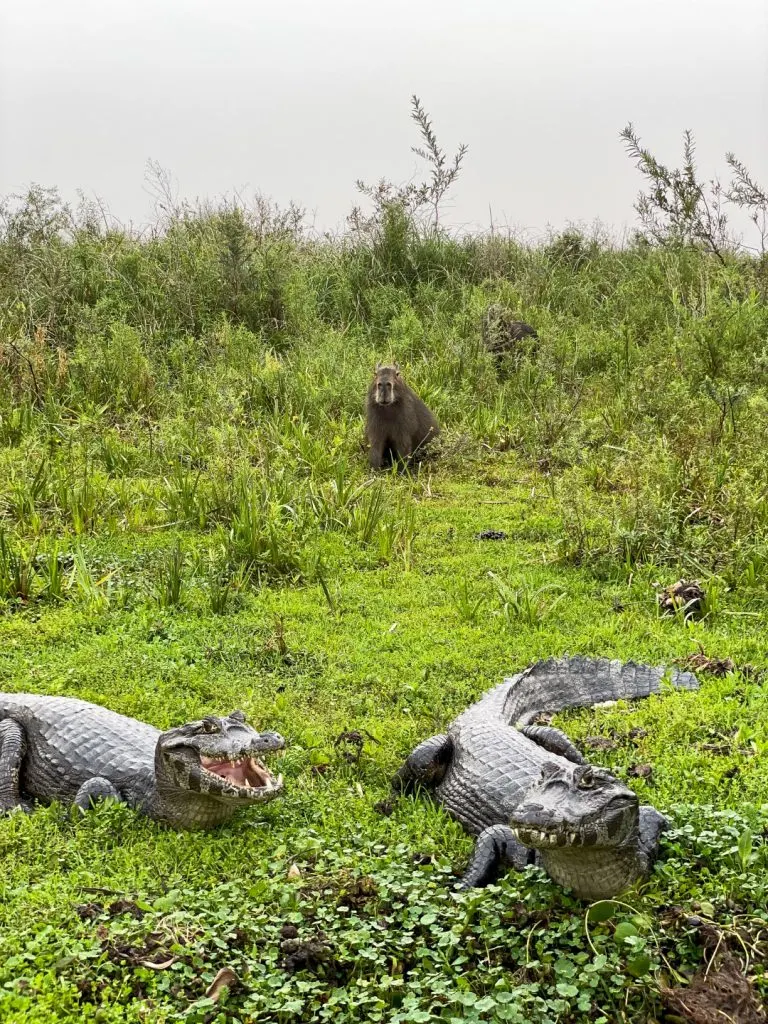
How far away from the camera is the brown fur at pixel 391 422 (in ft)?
30.6

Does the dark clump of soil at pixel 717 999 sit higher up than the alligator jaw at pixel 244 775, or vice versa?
the alligator jaw at pixel 244 775

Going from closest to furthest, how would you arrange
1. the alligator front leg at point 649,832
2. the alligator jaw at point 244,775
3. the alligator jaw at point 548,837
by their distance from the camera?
the alligator jaw at point 548,837, the alligator front leg at point 649,832, the alligator jaw at point 244,775

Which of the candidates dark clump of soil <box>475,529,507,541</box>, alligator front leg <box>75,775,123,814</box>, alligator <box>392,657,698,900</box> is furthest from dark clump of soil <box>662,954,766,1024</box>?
dark clump of soil <box>475,529,507,541</box>

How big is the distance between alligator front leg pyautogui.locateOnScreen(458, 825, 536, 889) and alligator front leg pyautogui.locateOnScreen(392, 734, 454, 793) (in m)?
0.61

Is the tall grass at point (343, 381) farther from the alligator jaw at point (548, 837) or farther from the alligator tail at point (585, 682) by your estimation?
the alligator jaw at point (548, 837)

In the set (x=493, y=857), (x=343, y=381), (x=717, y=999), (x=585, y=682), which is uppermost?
(x=343, y=381)

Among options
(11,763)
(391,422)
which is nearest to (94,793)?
(11,763)

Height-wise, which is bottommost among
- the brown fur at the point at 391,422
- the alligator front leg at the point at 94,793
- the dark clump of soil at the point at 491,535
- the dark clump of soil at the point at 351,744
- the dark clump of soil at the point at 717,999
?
the dark clump of soil at the point at 717,999

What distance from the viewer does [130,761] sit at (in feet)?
13.1

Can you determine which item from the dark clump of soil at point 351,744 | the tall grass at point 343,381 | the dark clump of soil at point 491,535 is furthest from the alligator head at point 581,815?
the dark clump of soil at point 491,535

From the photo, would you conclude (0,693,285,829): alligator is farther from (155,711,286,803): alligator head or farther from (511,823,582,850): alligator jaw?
(511,823,582,850): alligator jaw

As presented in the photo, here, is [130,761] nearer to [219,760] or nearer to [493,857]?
[219,760]

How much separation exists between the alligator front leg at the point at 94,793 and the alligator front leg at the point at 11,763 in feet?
0.96

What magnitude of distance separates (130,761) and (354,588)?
257 cm
